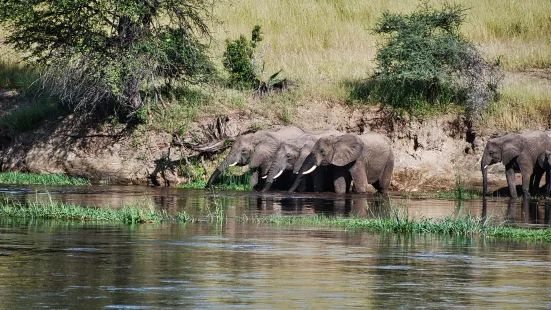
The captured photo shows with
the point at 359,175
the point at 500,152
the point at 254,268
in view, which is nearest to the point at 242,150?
the point at 359,175

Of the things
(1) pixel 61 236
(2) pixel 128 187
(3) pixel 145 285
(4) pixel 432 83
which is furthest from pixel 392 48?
(3) pixel 145 285

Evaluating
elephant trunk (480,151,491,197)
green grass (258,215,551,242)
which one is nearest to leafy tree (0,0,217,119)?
elephant trunk (480,151,491,197)

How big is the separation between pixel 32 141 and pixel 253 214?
50.4 ft

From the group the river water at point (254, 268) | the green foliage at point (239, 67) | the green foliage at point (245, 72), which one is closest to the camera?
the river water at point (254, 268)

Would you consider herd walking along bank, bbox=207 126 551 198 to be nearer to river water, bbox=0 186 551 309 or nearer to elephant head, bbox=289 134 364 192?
elephant head, bbox=289 134 364 192

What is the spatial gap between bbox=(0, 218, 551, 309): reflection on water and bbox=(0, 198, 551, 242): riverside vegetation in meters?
0.62

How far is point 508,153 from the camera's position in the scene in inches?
1254

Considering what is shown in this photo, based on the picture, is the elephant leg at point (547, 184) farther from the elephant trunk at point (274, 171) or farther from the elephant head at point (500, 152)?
the elephant trunk at point (274, 171)

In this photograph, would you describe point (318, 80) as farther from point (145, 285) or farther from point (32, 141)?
point (145, 285)

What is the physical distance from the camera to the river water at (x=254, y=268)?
11.2 metres

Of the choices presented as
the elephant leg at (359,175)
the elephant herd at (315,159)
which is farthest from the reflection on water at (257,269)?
the elephant leg at (359,175)

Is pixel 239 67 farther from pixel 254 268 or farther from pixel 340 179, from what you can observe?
pixel 254 268

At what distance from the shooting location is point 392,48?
35812mm

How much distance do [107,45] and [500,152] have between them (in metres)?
11.6
